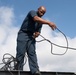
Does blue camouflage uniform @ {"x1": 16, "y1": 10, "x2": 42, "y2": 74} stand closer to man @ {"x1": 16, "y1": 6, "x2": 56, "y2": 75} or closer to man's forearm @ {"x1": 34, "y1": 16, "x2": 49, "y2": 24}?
man @ {"x1": 16, "y1": 6, "x2": 56, "y2": 75}

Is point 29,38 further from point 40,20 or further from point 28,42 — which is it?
point 40,20

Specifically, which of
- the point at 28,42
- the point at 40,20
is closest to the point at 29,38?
the point at 28,42

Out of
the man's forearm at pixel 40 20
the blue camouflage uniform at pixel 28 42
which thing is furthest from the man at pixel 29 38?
the man's forearm at pixel 40 20

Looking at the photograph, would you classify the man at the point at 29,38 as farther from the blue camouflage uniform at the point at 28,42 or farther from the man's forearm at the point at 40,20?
the man's forearm at the point at 40,20

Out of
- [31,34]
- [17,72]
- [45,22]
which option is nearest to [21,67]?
[17,72]

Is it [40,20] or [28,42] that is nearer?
[40,20]

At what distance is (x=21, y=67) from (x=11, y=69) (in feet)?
1.03

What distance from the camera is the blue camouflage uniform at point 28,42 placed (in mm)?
6000

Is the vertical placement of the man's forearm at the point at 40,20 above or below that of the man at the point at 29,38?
above

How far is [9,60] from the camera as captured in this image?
A: 21.4 feet

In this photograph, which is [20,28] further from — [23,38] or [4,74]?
[4,74]

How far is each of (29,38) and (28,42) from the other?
102 mm

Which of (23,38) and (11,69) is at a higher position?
(23,38)

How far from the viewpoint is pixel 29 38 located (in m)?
6.12
